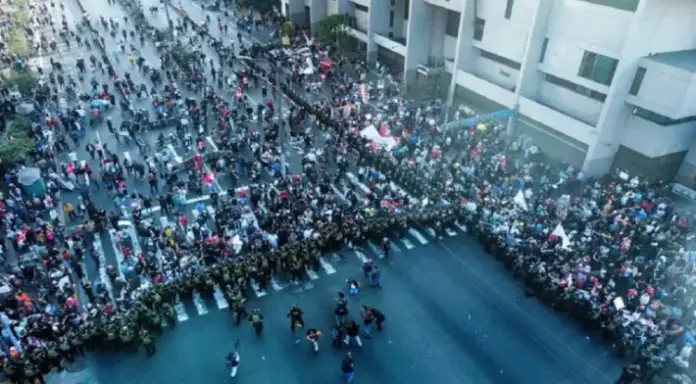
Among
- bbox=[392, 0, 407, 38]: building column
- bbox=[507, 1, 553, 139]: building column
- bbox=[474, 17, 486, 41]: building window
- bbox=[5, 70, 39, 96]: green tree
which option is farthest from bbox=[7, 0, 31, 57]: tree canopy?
bbox=[507, 1, 553, 139]: building column

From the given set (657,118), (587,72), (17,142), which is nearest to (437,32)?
(587,72)

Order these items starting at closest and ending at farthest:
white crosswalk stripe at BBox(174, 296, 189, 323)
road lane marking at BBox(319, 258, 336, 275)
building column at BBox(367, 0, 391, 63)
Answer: white crosswalk stripe at BBox(174, 296, 189, 323)
road lane marking at BBox(319, 258, 336, 275)
building column at BBox(367, 0, 391, 63)

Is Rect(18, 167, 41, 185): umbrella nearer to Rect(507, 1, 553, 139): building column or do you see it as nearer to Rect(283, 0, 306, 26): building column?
Rect(507, 1, 553, 139): building column

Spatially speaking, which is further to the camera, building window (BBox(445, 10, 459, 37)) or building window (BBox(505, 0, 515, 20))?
building window (BBox(445, 10, 459, 37))

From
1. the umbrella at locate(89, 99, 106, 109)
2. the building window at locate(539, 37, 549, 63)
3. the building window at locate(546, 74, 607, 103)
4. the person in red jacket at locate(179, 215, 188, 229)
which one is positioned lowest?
the person in red jacket at locate(179, 215, 188, 229)

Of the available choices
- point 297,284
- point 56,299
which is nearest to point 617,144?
point 297,284

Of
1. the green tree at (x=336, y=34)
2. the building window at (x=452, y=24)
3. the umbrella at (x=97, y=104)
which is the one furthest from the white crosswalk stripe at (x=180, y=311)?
the green tree at (x=336, y=34)

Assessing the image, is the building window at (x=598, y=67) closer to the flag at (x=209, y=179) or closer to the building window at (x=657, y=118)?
the building window at (x=657, y=118)

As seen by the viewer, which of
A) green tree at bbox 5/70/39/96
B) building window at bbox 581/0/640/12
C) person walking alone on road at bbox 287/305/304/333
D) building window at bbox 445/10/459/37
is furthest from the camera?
building window at bbox 445/10/459/37
